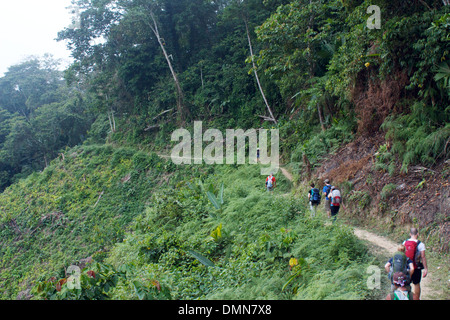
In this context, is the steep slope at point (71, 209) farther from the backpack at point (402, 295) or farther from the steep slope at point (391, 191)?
the backpack at point (402, 295)

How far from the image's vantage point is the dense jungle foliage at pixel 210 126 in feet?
22.8

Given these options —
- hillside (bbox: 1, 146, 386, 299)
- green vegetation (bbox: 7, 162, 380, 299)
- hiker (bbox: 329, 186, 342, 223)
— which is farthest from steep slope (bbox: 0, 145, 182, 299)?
hiker (bbox: 329, 186, 342, 223)

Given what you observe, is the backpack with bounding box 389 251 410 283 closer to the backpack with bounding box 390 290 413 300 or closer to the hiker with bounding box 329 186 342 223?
the backpack with bounding box 390 290 413 300

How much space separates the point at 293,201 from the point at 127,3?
23395 mm

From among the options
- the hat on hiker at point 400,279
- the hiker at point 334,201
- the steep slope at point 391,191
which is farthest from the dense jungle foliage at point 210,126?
the hiker at point 334,201

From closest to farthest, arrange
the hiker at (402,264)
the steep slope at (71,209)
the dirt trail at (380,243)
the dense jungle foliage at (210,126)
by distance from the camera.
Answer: the hiker at (402,264) → the dirt trail at (380,243) → the dense jungle foliage at (210,126) → the steep slope at (71,209)

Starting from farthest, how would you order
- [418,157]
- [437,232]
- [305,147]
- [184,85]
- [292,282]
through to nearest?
[184,85] → [305,147] → [418,157] → [437,232] → [292,282]

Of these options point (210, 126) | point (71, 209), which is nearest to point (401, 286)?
point (210, 126)

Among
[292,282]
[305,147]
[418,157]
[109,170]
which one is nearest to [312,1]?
[305,147]

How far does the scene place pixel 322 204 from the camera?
423 inches

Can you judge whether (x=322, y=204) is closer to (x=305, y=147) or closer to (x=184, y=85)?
(x=305, y=147)

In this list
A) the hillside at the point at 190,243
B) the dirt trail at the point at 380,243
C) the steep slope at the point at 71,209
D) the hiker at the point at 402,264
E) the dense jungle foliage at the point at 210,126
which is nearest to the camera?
the hiker at the point at 402,264

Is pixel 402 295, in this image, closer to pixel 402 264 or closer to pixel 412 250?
pixel 402 264

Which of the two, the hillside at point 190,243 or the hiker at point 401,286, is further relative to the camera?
the hillside at point 190,243
